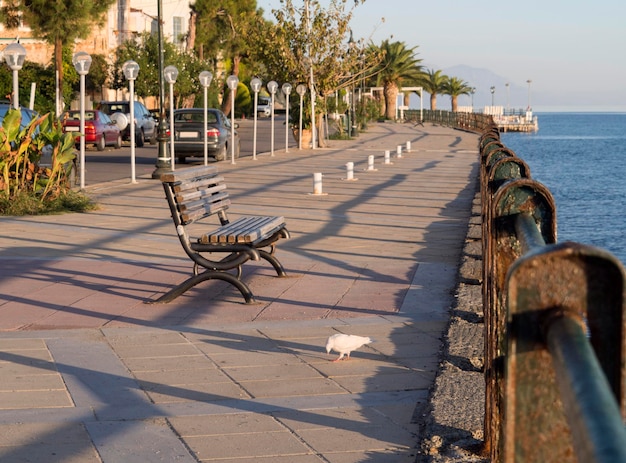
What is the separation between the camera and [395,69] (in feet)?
305

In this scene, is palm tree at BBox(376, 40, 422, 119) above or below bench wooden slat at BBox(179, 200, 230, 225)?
above

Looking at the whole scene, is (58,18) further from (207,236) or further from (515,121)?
(515,121)

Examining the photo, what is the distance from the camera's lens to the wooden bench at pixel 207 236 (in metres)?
8.29

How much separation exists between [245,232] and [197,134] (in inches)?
843

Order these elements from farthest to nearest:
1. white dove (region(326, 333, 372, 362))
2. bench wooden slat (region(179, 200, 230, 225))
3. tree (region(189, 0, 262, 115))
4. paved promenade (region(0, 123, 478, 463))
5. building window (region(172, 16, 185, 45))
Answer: building window (region(172, 16, 185, 45)) < tree (region(189, 0, 262, 115)) < bench wooden slat (region(179, 200, 230, 225)) < white dove (region(326, 333, 372, 362)) < paved promenade (region(0, 123, 478, 463))

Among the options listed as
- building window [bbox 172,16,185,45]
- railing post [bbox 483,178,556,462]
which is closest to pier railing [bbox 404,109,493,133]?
building window [bbox 172,16,185,45]

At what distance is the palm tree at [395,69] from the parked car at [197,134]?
59.8 m

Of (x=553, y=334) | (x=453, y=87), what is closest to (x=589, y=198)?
(x=553, y=334)

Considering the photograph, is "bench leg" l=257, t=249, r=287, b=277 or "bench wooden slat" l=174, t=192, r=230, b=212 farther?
"bench leg" l=257, t=249, r=287, b=277

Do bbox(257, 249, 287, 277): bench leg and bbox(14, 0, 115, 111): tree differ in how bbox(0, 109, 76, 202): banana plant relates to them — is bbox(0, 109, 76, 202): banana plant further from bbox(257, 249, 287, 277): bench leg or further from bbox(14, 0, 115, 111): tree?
bbox(14, 0, 115, 111): tree

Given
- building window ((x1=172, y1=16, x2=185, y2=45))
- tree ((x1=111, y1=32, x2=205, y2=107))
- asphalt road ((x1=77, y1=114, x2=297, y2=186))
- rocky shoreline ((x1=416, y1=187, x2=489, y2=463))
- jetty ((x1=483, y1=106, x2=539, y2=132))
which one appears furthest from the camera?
jetty ((x1=483, y1=106, x2=539, y2=132))

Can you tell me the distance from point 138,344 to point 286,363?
110cm

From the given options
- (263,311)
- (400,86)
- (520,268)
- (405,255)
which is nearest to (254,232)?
(263,311)

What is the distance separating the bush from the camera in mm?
15156
